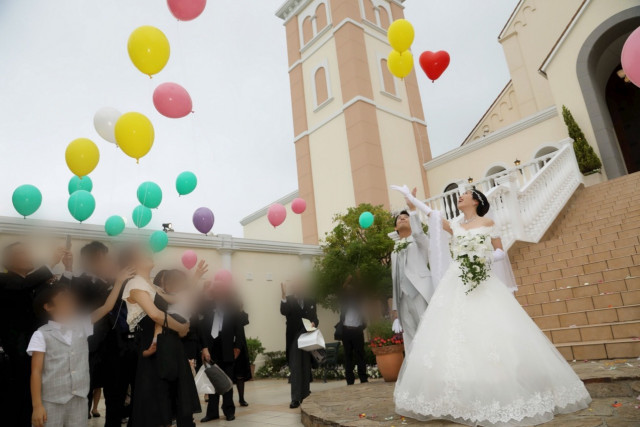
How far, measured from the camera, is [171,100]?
20.4 feet

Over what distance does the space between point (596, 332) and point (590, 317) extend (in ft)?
1.37

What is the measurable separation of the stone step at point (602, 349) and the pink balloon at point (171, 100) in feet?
21.0

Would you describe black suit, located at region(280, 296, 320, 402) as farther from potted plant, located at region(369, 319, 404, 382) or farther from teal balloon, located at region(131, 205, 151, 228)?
Answer: teal balloon, located at region(131, 205, 151, 228)

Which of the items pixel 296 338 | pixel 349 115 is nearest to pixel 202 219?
pixel 296 338

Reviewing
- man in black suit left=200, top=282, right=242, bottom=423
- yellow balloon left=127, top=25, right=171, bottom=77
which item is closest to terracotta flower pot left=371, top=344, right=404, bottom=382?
man in black suit left=200, top=282, right=242, bottom=423

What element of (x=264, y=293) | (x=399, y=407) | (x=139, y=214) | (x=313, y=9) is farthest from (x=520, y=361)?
(x=313, y=9)

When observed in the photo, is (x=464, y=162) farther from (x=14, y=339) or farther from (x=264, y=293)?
(x=14, y=339)

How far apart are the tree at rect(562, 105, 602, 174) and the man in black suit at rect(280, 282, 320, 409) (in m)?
10.1

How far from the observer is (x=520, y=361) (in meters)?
3.27

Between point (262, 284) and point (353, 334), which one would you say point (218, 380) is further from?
point (262, 284)

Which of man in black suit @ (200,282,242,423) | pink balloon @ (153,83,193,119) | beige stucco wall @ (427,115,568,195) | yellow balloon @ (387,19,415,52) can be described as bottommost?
man in black suit @ (200,282,242,423)

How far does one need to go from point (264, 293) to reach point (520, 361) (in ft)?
40.7

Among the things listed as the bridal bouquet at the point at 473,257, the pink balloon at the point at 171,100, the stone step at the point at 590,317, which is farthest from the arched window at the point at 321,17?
the bridal bouquet at the point at 473,257

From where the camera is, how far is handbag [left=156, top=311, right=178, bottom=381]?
130 inches
